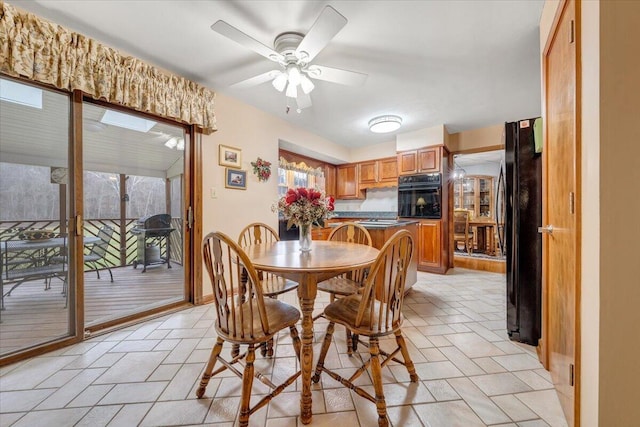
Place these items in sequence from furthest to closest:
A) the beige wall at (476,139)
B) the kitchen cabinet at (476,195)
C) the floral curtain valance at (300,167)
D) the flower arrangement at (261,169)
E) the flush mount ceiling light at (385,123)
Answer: the kitchen cabinet at (476,195) → the floral curtain valance at (300,167) → the beige wall at (476,139) → the flush mount ceiling light at (385,123) → the flower arrangement at (261,169)

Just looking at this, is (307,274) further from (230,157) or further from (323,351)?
(230,157)

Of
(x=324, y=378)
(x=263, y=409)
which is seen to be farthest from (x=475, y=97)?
(x=263, y=409)

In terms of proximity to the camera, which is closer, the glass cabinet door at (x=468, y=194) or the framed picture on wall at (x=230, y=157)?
the framed picture on wall at (x=230, y=157)

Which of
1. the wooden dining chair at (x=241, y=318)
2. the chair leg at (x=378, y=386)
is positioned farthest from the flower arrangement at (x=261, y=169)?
the chair leg at (x=378, y=386)

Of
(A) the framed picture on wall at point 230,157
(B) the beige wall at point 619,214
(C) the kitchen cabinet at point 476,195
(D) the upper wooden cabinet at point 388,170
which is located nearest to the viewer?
(B) the beige wall at point 619,214

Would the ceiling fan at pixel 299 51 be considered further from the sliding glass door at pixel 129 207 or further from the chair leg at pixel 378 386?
the chair leg at pixel 378 386

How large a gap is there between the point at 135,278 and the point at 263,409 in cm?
297

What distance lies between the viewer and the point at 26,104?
6.27ft

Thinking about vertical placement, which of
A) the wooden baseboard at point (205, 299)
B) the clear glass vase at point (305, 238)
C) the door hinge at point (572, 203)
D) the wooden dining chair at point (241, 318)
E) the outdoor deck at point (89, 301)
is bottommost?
the wooden baseboard at point (205, 299)

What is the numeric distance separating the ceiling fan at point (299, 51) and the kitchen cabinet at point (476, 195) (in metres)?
4.71

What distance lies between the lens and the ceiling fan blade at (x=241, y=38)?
1.46 metres

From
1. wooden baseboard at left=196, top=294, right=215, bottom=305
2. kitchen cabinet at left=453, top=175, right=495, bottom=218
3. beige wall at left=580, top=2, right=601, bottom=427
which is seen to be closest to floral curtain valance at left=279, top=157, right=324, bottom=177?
wooden baseboard at left=196, top=294, right=215, bottom=305

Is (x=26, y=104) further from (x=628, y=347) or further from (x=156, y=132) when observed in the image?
(x=628, y=347)

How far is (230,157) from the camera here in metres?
2.94
